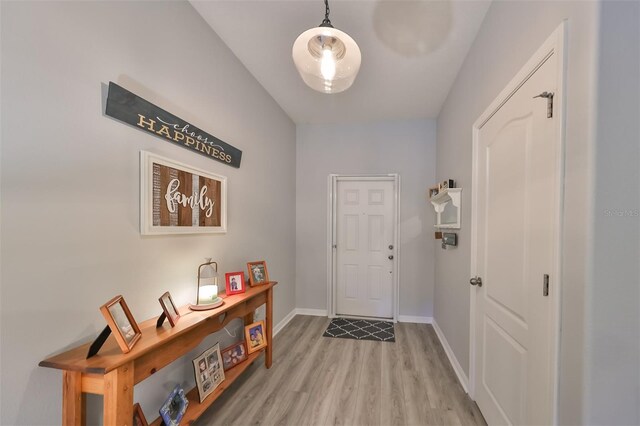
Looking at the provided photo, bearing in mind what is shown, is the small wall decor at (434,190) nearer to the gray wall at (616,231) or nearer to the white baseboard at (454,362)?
the white baseboard at (454,362)

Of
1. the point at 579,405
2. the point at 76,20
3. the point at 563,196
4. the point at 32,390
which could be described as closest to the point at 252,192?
the point at 76,20

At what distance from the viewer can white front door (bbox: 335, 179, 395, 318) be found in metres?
3.61

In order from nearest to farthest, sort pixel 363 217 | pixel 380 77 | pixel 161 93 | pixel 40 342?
pixel 40 342 < pixel 161 93 < pixel 380 77 < pixel 363 217

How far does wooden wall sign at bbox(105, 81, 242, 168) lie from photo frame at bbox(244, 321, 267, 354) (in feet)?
4.59

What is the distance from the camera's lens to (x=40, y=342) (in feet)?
3.25

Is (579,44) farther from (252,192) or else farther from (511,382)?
(252,192)

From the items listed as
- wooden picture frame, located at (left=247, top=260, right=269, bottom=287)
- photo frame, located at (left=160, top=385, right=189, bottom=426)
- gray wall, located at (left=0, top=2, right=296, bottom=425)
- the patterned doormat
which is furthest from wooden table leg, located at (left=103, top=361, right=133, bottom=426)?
the patterned doormat

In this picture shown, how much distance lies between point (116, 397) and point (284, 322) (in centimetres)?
250

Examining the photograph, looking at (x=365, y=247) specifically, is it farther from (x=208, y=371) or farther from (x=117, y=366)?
(x=117, y=366)

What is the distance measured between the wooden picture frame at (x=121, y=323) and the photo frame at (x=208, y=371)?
0.64 metres

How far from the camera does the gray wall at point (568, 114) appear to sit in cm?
87

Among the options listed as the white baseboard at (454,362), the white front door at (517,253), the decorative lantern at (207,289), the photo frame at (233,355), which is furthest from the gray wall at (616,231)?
the photo frame at (233,355)

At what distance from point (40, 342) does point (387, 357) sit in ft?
8.23

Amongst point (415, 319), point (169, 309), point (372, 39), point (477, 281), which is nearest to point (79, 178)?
point (169, 309)
